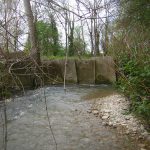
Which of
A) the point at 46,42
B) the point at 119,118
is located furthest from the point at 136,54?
the point at 46,42

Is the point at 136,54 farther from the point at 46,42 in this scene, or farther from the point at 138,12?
the point at 46,42

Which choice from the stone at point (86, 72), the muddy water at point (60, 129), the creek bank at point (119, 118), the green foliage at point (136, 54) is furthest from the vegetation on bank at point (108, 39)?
the stone at point (86, 72)

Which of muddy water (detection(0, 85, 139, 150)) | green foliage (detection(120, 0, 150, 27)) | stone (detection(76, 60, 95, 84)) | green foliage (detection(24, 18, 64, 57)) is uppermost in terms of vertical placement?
green foliage (detection(120, 0, 150, 27))

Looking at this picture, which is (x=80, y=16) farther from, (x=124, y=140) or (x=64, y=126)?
(x=64, y=126)

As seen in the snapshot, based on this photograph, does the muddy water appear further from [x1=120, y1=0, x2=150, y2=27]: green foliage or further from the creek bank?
[x1=120, y1=0, x2=150, y2=27]: green foliage

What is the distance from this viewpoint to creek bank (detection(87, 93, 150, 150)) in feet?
19.8

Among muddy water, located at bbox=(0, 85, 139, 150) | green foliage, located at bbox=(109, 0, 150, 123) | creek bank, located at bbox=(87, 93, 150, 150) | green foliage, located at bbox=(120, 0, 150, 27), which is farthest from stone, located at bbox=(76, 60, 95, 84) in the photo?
green foliage, located at bbox=(109, 0, 150, 123)

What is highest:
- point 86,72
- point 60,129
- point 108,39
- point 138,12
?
point 138,12

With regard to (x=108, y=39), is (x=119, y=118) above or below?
below

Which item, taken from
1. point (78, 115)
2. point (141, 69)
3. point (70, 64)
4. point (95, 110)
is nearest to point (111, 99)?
point (95, 110)

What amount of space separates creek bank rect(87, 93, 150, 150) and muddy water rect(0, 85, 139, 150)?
19 centimetres

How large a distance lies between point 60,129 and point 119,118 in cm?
162

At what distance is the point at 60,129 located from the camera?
260 inches

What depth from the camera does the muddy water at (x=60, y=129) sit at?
18.5 ft
